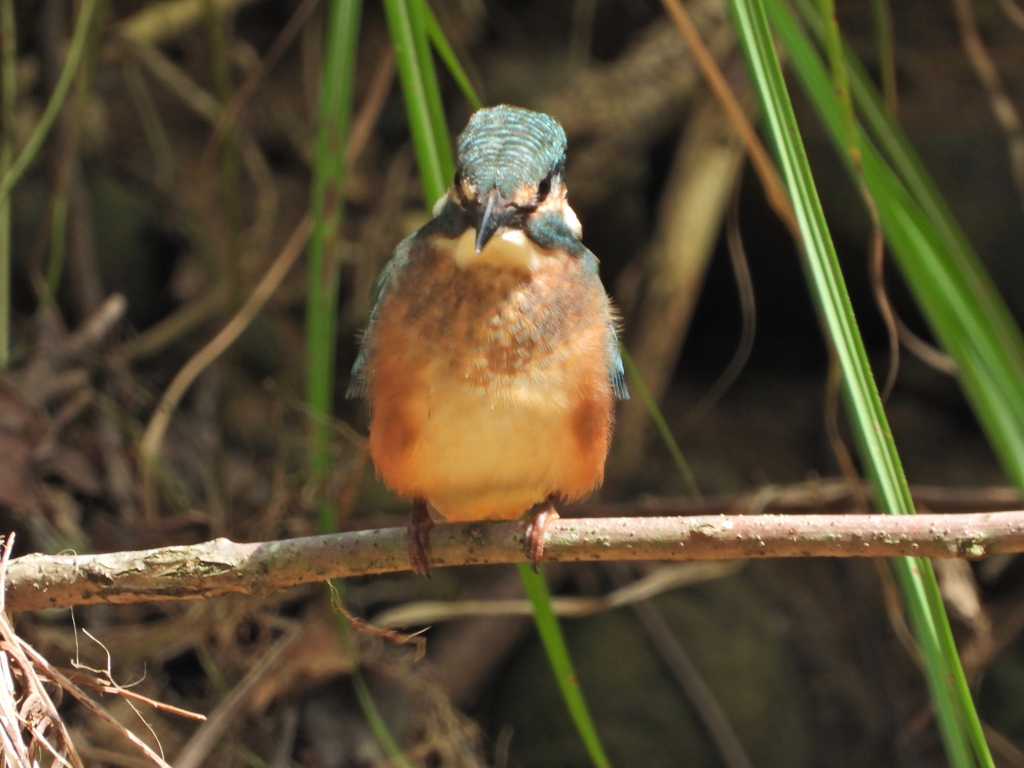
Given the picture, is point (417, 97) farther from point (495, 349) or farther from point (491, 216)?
point (495, 349)

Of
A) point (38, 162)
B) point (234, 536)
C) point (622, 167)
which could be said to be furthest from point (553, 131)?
point (38, 162)

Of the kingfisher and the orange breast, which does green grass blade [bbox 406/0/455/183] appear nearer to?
the kingfisher

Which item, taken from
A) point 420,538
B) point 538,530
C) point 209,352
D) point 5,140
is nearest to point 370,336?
point 420,538

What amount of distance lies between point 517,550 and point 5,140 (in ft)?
8.13

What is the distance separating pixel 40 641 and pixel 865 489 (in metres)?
2.66

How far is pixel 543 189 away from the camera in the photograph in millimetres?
1954

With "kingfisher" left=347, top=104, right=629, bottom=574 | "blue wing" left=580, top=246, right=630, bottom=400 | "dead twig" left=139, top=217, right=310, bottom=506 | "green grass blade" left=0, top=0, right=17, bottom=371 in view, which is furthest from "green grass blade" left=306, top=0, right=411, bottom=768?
"green grass blade" left=0, top=0, right=17, bottom=371

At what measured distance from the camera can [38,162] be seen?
13.6ft

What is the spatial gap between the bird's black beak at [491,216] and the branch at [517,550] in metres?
0.52

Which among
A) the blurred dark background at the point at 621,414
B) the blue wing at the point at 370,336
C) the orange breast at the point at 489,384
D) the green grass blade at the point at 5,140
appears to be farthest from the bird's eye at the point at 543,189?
the green grass blade at the point at 5,140

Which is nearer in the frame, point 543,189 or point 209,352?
point 543,189

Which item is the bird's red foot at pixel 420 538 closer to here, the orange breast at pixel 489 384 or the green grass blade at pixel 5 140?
the orange breast at pixel 489 384

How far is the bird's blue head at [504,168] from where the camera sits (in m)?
1.83

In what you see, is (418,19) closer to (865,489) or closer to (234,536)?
(234,536)
